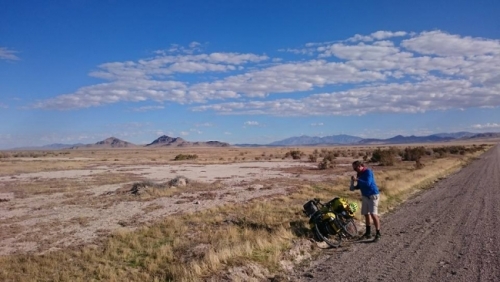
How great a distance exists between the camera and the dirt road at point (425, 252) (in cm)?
849

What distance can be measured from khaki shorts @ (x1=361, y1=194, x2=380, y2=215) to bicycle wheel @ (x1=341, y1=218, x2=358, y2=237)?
527mm

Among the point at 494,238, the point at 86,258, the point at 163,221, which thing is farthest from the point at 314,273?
the point at 163,221

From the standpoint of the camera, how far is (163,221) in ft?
53.2

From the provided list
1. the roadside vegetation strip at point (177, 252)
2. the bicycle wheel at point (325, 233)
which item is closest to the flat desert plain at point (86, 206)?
the roadside vegetation strip at point (177, 252)

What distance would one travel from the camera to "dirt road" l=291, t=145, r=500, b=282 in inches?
334

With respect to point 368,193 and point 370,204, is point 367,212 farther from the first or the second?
point 368,193

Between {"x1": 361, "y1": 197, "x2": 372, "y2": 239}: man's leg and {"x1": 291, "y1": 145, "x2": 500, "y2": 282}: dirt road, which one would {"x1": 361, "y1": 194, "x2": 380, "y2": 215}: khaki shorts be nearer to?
{"x1": 361, "y1": 197, "x2": 372, "y2": 239}: man's leg

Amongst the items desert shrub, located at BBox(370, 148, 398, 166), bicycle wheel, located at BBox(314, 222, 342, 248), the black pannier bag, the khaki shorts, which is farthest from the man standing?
desert shrub, located at BBox(370, 148, 398, 166)

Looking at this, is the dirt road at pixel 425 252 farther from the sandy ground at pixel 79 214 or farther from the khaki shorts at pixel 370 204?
the sandy ground at pixel 79 214

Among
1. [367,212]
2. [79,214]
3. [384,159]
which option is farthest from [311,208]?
[384,159]

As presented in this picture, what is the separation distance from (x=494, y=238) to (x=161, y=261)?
28.9 ft

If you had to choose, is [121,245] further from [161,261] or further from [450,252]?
[450,252]

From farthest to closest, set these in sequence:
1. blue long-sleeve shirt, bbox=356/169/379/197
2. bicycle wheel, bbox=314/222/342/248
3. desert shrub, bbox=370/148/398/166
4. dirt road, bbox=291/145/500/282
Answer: desert shrub, bbox=370/148/398/166
blue long-sleeve shirt, bbox=356/169/379/197
bicycle wheel, bbox=314/222/342/248
dirt road, bbox=291/145/500/282

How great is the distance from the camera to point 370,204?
11.5 metres
